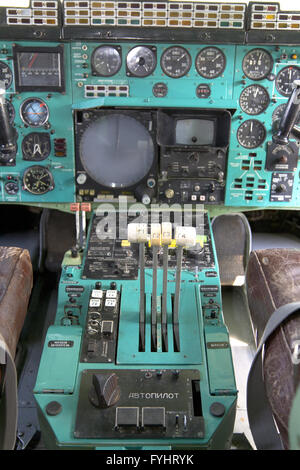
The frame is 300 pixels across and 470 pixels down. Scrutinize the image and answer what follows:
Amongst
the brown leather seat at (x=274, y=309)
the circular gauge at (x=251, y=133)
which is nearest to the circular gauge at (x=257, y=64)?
the circular gauge at (x=251, y=133)

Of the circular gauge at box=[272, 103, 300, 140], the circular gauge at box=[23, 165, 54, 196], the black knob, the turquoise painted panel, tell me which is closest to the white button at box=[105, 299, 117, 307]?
the turquoise painted panel

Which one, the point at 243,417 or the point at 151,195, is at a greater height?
the point at 151,195

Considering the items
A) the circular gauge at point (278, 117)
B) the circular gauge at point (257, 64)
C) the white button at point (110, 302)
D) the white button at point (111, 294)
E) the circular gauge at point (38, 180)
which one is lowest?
the white button at point (110, 302)

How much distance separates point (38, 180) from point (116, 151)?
0.69m

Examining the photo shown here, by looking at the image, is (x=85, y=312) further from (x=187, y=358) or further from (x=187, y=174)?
(x=187, y=174)

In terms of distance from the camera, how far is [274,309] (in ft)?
8.76

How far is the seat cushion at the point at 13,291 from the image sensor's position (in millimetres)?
2697

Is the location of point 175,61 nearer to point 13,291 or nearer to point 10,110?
point 10,110

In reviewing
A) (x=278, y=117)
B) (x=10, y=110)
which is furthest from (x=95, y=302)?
(x=278, y=117)

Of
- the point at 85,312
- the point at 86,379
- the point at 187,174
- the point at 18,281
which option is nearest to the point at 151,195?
the point at 187,174

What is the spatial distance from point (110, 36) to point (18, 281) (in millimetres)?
1991

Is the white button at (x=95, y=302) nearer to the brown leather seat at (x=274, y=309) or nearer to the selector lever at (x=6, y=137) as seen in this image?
the brown leather seat at (x=274, y=309)

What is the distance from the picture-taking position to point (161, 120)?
13.0 feet

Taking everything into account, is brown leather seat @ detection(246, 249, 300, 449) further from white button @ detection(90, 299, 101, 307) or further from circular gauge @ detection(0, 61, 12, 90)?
circular gauge @ detection(0, 61, 12, 90)
